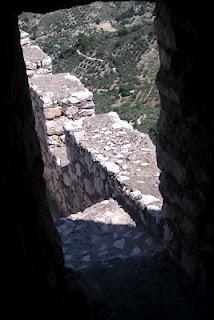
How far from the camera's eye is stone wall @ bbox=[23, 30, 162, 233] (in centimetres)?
552

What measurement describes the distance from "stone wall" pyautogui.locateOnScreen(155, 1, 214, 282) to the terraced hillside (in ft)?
26.7

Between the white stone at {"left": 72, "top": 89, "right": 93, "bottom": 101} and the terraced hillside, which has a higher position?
the terraced hillside

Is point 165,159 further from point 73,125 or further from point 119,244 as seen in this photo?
point 73,125

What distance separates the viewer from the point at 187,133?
376cm

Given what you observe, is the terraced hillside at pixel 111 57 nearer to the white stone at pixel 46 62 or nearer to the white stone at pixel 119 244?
the white stone at pixel 46 62

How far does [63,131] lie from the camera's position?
7.59 metres

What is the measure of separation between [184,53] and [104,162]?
2514 millimetres

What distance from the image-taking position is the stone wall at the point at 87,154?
5.52m

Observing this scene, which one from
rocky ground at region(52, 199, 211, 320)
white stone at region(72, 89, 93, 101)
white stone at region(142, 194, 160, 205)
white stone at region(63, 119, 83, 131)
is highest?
white stone at region(72, 89, 93, 101)

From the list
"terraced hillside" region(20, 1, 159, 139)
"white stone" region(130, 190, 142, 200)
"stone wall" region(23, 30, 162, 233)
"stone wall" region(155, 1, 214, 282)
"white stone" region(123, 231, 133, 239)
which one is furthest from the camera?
"terraced hillside" region(20, 1, 159, 139)

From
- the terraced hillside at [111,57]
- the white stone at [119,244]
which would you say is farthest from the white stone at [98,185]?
the terraced hillside at [111,57]

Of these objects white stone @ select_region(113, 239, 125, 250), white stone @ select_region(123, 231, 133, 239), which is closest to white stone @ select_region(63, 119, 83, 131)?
white stone @ select_region(123, 231, 133, 239)

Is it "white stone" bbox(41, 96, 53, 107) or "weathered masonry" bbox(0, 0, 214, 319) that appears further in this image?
"white stone" bbox(41, 96, 53, 107)

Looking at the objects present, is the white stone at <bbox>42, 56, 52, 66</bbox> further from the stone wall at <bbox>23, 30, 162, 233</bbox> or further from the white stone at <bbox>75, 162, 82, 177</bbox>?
the white stone at <bbox>75, 162, 82, 177</bbox>
